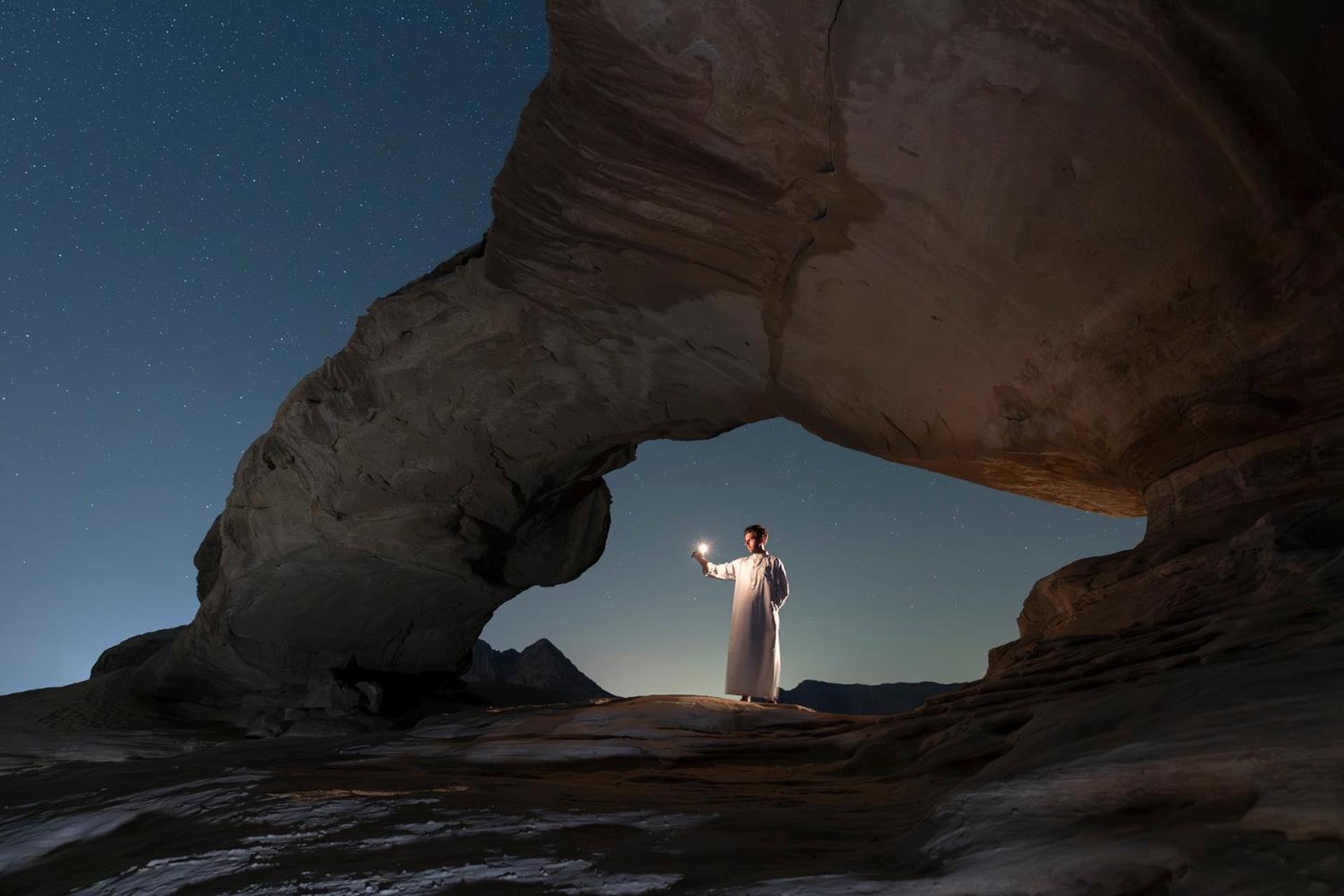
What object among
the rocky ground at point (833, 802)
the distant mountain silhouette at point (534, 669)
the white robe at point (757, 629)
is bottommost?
the rocky ground at point (833, 802)

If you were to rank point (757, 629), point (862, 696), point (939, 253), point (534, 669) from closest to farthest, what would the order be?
point (939, 253) → point (757, 629) → point (534, 669) → point (862, 696)

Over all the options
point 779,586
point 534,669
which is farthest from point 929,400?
point 534,669

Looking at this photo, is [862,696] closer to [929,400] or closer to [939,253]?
[929,400]

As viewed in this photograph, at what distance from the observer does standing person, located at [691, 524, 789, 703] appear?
732cm

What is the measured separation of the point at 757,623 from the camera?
7.40 m

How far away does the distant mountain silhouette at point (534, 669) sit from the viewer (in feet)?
55.8

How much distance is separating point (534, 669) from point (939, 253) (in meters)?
14.6

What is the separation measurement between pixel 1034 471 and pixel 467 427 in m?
5.01

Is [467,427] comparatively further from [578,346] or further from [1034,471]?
[1034,471]

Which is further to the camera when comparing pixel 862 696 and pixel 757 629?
pixel 862 696

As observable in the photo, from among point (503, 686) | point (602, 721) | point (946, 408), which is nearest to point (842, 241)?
point (946, 408)

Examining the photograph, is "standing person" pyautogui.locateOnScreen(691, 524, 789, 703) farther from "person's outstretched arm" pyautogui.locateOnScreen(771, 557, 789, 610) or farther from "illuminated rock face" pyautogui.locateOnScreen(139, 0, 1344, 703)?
"illuminated rock face" pyautogui.locateOnScreen(139, 0, 1344, 703)

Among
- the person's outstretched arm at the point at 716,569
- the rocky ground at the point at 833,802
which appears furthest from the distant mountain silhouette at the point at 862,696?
the rocky ground at the point at 833,802

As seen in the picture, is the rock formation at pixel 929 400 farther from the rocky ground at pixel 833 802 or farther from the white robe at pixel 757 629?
the white robe at pixel 757 629
